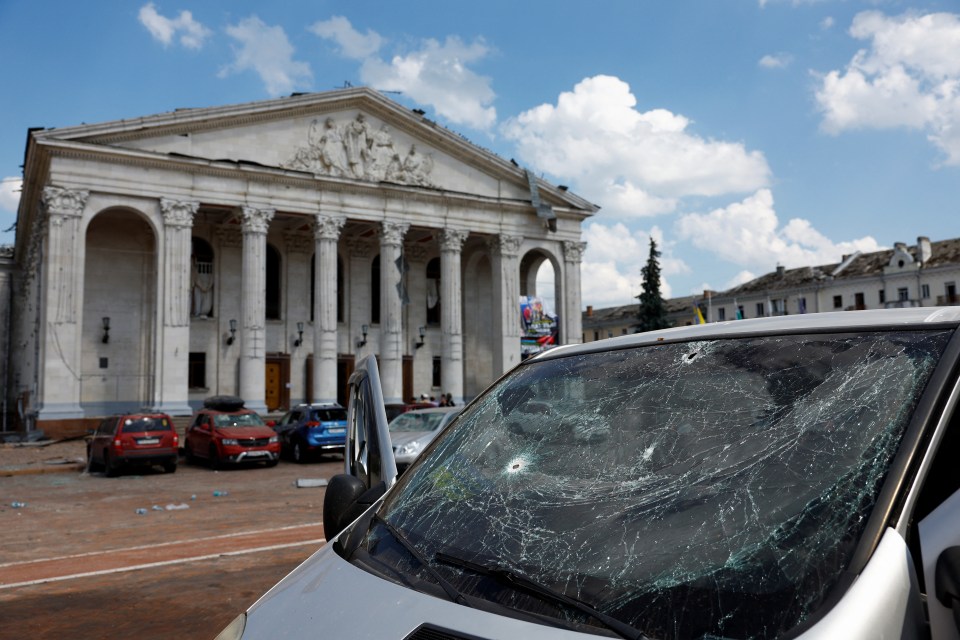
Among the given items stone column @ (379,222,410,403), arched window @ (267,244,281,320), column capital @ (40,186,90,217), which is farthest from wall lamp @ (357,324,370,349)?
column capital @ (40,186,90,217)

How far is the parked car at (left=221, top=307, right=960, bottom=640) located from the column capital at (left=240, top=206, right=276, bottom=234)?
31887mm

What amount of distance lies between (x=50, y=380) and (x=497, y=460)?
99.2ft

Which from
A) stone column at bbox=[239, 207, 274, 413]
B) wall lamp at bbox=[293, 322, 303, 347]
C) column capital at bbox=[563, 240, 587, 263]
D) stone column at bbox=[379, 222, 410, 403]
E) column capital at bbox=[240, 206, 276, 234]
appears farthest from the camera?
column capital at bbox=[563, 240, 587, 263]

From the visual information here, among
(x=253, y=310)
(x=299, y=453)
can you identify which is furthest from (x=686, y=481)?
(x=253, y=310)

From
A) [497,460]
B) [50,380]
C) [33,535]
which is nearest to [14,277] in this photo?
[50,380]

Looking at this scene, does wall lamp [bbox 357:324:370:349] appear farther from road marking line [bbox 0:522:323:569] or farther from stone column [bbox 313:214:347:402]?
road marking line [bbox 0:522:323:569]

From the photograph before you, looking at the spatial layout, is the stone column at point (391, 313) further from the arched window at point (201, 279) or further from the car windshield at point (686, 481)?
the car windshield at point (686, 481)

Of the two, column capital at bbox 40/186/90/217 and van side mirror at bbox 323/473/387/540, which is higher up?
column capital at bbox 40/186/90/217

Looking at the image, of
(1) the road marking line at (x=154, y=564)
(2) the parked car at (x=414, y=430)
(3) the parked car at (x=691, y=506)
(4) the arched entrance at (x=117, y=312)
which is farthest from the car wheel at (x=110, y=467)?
(3) the parked car at (x=691, y=506)

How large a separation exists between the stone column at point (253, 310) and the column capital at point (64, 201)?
20.1 ft

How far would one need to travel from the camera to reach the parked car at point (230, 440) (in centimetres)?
2041

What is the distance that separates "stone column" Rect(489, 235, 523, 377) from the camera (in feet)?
127

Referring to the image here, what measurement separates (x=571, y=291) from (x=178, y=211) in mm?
19216

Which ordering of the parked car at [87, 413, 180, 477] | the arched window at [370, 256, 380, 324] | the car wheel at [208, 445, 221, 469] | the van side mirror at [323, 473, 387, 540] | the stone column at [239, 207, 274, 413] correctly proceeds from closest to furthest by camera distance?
1. the van side mirror at [323, 473, 387, 540]
2. the parked car at [87, 413, 180, 477]
3. the car wheel at [208, 445, 221, 469]
4. the stone column at [239, 207, 274, 413]
5. the arched window at [370, 256, 380, 324]
